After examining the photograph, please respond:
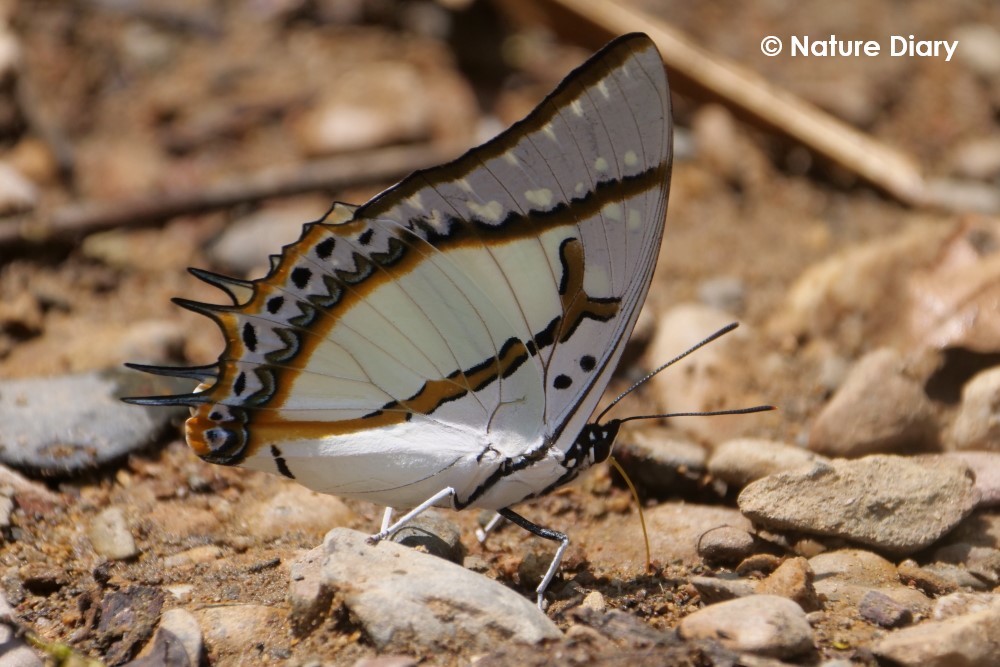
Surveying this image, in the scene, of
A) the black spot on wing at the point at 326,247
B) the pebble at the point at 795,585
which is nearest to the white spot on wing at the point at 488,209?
the black spot on wing at the point at 326,247

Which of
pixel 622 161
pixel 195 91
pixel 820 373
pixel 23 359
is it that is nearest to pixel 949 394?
pixel 820 373

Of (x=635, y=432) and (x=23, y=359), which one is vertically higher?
(x=635, y=432)

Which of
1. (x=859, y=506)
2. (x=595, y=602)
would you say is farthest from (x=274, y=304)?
(x=859, y=506)

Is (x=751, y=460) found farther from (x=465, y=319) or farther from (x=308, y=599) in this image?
(x=308, y=599)

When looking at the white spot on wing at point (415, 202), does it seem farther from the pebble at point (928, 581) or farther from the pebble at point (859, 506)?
the pebble at point (928, 581)

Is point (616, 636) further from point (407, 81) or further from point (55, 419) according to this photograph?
point (407, 81)

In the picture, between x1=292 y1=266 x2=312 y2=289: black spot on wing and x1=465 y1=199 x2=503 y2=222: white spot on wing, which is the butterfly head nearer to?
x1=465 y1=199 x2=503 y2=222: white spot on wing
